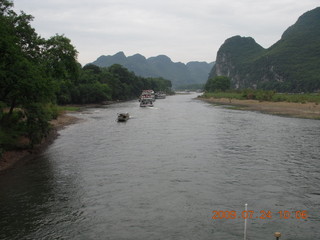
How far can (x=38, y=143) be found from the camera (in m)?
32.9

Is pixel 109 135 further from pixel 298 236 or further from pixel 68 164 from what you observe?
pixel 298 236

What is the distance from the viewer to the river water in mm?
14820

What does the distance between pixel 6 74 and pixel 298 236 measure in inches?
943

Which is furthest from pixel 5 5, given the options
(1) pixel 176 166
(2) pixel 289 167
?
(2) pixel 289 167

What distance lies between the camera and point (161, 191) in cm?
1975

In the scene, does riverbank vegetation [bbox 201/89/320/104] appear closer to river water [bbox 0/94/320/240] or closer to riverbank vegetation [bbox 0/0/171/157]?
river water [bbox 0/94/320/240]
